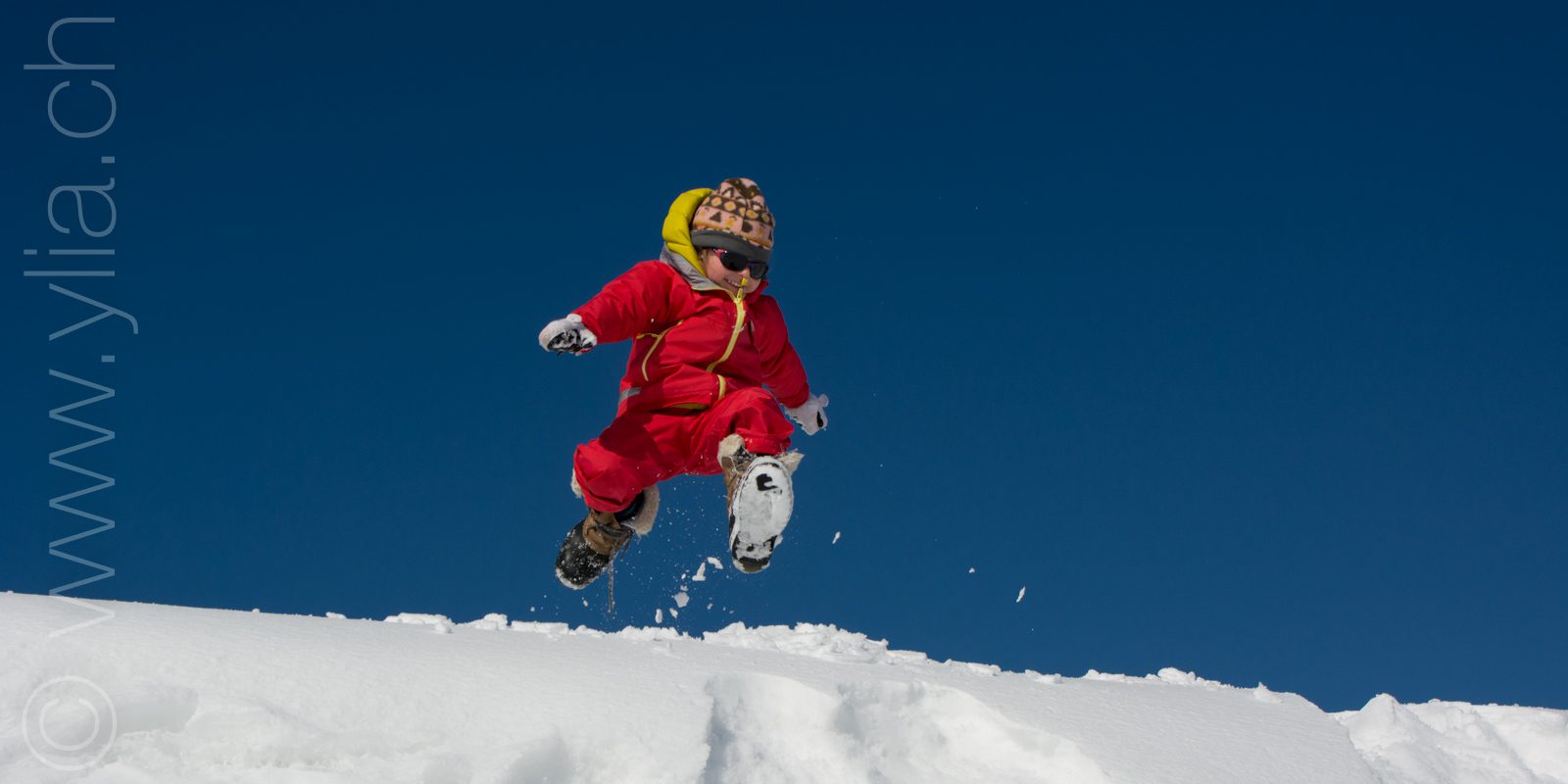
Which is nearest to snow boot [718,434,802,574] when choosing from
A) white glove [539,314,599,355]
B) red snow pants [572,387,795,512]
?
red snow pants [572,387,795,512]

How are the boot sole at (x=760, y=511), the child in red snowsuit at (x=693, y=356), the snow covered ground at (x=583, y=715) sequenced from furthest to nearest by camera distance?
the child in red snowsuit at (x=693, y=356), the boot sole at (x=760, y=511), the snow covered ground at (x=583, y=715)

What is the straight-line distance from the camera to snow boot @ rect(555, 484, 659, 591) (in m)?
6.64

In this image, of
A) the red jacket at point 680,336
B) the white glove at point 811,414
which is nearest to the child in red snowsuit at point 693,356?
the red jacket at point 680,336

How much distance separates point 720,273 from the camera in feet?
20.7

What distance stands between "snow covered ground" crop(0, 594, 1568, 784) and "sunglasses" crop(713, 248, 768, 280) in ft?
5.70

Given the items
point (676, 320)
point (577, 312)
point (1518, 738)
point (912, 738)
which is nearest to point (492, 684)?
point (912, 738)

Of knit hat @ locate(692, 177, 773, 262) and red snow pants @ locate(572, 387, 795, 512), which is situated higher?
knit hat @ locate(692, 177, 773, 262)

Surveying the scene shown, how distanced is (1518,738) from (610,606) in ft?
14.4

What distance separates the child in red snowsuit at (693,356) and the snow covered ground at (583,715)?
0.82 meters

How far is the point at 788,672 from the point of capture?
4973mm

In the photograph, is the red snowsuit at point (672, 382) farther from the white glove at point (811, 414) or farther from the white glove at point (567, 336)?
the white glove at point (811, 414)

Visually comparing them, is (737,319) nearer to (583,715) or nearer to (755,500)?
(755,500)

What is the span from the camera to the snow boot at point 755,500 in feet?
18.5

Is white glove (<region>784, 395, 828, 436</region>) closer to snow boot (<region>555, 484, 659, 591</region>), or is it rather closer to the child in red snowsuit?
the child in red snowsuit
